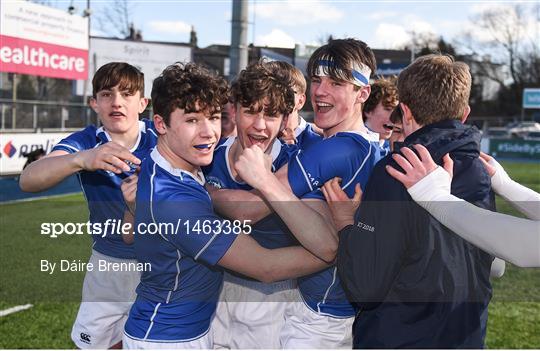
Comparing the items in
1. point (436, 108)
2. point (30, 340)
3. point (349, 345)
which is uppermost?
point (436, 108)

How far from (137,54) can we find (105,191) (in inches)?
996

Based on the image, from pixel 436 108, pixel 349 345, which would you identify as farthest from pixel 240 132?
pixel 349 345

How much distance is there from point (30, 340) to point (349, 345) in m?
3.55

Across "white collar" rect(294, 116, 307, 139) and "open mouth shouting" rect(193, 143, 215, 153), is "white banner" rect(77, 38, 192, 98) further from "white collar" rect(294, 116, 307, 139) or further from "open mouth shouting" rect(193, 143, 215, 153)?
"open mouth shouting" rect(193, 143, 215, 153)

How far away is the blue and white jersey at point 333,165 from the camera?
2.39 m

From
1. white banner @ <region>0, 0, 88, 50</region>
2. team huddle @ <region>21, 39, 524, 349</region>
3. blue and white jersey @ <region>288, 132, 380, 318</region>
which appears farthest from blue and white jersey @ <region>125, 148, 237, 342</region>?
white banner @ <region>0, 0, 88, 50</region>

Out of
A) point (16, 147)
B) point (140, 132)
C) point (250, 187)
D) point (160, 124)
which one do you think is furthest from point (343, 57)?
point (16, 147)

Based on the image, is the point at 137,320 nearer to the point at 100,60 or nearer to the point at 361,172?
the point at 361,172

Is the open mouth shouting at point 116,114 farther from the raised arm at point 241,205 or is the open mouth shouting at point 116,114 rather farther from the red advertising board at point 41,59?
the red advertising board at point 41,59

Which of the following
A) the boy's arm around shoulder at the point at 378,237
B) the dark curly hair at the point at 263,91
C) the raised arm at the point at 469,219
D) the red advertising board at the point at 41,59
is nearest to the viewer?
the raised arm at the point at 469,219

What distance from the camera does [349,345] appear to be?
9.26ft

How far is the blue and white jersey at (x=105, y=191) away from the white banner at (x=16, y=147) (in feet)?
35.8

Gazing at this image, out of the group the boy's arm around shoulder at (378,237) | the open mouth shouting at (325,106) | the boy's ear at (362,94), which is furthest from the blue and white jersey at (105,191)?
the boy's arm around shoulder at (378,237)

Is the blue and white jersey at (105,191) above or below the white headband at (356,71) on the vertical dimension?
below
